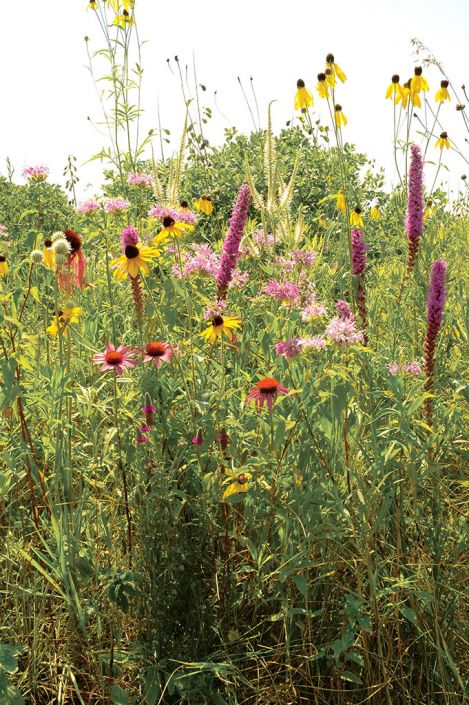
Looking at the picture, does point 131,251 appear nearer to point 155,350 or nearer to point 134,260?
point 134,260

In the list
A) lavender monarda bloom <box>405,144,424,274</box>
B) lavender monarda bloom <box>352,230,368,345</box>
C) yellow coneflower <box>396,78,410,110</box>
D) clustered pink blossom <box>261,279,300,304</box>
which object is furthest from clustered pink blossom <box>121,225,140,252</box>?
yellow coneflower <box>396,78,410,110</box>

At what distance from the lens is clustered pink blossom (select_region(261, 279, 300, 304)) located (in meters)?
2.38

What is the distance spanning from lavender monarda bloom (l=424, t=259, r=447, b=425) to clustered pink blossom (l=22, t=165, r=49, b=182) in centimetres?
251

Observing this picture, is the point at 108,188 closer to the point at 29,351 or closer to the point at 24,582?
the point at 29,351

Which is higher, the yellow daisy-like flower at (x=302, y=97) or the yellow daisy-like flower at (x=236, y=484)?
the yellow daisy-like flower at (x=302, y=97)

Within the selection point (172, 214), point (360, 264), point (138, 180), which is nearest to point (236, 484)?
point (360, 264)

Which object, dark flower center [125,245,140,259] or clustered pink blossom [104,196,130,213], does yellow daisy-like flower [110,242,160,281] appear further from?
clustered pink blossom [104,196,130,213]

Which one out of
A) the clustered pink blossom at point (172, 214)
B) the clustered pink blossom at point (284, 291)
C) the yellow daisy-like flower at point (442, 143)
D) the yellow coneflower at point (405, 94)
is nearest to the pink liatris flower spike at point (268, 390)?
the clustered pink blossom at point (284, 291)

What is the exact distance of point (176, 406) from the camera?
7.48 ft

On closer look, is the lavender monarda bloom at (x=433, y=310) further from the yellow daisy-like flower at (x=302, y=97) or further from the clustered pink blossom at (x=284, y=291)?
the yellow daisy-like flower at (x=302, y=97)

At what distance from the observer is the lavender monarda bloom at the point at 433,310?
6.53ft

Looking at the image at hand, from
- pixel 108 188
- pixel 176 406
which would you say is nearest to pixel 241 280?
pixel 176 406

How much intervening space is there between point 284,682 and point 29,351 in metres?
1.24

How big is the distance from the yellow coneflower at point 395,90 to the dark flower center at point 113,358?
85.5 inches
